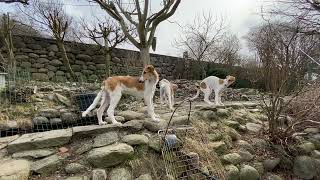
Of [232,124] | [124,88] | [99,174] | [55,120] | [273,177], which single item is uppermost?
[124,88]

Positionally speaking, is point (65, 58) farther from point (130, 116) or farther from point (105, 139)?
point (105, 139)

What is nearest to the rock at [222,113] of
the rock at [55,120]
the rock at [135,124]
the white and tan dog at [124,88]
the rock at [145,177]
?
the white and tan dog at [124,88]

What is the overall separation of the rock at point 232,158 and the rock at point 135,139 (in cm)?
111

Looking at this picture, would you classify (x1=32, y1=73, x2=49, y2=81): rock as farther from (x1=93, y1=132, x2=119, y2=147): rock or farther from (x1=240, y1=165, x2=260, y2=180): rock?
(x1=240, y1=165, x2=260, y2=180): rock

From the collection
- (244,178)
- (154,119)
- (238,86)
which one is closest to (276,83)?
(244,178)

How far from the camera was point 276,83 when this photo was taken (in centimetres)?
475

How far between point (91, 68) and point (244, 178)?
8.59 meters

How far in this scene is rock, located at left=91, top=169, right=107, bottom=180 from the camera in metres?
3.06

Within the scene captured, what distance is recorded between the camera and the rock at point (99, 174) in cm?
306

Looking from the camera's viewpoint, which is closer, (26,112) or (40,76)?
(26,112)

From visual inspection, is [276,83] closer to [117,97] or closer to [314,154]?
[314,154]

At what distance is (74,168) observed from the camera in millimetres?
3150

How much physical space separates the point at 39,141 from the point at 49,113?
246cm

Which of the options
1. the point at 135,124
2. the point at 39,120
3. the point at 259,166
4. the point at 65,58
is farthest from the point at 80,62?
the point at 259,166
